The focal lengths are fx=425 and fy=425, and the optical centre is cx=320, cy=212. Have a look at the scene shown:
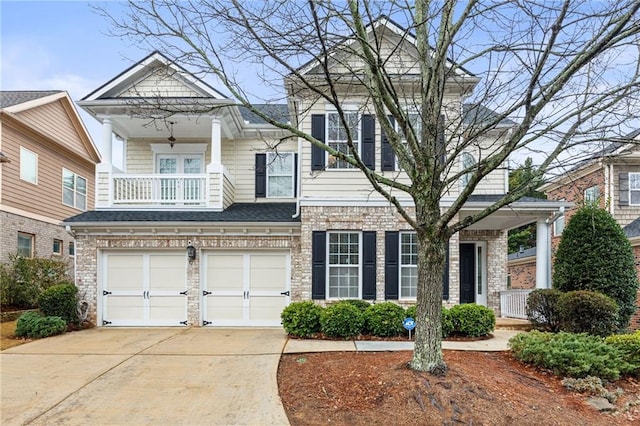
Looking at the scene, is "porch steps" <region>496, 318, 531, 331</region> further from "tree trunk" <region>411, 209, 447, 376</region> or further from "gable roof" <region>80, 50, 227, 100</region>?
"gable roof" <region>80, 50, 227, 100</region>

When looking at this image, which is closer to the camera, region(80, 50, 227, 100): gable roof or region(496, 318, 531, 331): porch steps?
region(496, 318, 531, 331): porch steps

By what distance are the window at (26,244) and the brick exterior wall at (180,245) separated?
4.63m

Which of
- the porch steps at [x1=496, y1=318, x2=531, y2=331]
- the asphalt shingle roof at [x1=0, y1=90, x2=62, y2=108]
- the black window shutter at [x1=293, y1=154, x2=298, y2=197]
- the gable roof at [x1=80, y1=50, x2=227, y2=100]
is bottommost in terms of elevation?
the porch steps at [x1=496, y1=318, x2=531, y2=331]

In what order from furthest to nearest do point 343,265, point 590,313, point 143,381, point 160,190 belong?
point 160,190, point 343,265, point 590,313, point 143,381

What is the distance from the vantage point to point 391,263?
10.3 metres

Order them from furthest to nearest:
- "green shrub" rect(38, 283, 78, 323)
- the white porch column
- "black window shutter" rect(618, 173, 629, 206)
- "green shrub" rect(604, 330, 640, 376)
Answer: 1. "black window shutter" rect(618, 173, 629, 206)
2. the white porch column
3. "green shrub" rect(38, 283, 78, 323)
4. "green shrub" rect(604, 330, 640, 376)

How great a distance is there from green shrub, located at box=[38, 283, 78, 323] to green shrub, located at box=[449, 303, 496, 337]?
29.2 feet

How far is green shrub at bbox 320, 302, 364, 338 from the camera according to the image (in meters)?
8.71

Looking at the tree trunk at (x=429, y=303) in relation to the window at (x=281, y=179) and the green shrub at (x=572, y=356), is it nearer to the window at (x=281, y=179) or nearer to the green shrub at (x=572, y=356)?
the green shrub at (x=572, y=356)

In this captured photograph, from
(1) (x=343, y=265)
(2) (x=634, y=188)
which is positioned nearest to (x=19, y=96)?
(1) (x=343, y=265)

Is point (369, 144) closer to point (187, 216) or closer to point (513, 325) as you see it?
point (187, 216)

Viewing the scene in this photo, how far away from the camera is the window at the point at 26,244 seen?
14148 millimetres

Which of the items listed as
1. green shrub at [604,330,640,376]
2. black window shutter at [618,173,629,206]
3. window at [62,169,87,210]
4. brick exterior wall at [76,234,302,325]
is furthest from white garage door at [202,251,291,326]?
black window shutter at [618,173,629,206]

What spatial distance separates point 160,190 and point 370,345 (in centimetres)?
721
